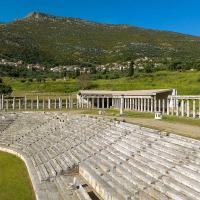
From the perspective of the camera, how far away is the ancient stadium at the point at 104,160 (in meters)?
17.5

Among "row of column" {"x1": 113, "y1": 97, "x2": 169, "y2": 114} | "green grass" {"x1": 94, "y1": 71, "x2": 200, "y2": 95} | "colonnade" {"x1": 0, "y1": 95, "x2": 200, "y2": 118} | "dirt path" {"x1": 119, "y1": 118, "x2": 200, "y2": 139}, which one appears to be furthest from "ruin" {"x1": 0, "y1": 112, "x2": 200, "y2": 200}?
"green grass" {"x1": 94, "y1": 71, "x2": 200, "y2": 95}

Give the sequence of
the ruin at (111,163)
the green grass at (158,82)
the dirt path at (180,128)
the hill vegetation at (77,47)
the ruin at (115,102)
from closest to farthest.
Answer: the ruin at (111,163), the dirt path at (180,128), the ruin at (115,102), the green grass at (158,82), the hill vegetation at (77,47)

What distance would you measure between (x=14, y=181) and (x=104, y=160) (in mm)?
5471

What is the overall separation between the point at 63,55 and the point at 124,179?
155m

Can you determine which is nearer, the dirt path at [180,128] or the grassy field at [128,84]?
the dirt path at [180,128]

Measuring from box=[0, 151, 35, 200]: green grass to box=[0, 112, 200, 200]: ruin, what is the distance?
0.46 m

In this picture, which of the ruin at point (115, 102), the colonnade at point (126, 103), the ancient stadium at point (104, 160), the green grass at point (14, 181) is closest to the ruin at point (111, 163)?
the ancient stadium at point (104, 160)

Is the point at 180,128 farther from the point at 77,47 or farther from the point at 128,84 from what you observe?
the point at 77,47

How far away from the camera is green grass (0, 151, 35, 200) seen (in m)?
21.4

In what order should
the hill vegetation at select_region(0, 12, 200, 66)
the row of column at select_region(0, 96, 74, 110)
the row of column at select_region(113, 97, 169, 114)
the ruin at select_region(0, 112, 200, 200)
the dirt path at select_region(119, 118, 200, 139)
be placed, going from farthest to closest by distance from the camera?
the hill vegetation at select_region(0, 12, 200, 66)
the row of column at select_region(0, 96, 74, 110)
the row of column at select_region(113, 97, 169, 114)
the dirt path at select_region(119, 118, 200, 139)
the ruin at select_region(0, 112, 200, 200)

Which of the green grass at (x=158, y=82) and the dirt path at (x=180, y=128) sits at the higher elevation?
the green grass at (x=158, y=82)

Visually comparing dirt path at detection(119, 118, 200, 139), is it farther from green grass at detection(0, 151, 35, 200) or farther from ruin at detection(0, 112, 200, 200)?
green grass at detection(0, 151, 35, 200)

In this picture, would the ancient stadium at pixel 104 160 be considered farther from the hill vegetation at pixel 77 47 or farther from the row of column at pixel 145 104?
the hill vegetation at pixel 77 47

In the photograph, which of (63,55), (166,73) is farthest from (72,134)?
(63,55)
